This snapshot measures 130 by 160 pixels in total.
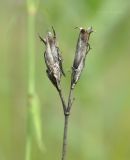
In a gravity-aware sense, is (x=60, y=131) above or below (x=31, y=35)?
below

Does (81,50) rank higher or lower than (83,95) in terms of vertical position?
higher

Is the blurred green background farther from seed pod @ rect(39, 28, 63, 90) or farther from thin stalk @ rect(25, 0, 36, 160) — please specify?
seed pod @ rect(39, 28, 63, 90)

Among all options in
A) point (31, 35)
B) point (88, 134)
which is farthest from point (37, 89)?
point (31, 35)

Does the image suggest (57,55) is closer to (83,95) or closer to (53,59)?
(53,59)

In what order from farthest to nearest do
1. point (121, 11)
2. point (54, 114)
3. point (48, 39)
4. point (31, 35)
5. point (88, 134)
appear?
point (54, 114), point (88, 134), point (121, 11), point (31, 35), point (48, 39)

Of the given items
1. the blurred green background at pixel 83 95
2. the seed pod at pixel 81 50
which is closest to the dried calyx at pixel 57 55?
the seed pod at pixel 81 50

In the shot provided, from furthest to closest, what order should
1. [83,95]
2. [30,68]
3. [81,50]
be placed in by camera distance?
[83,95]
[30,68]
[81,50]

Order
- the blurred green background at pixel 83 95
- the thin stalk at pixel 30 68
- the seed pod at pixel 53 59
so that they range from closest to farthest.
Answer: the seed pod at pixel 53 59, the thin stalk at pixel 30 68, the blurred green background at pixel 83 95

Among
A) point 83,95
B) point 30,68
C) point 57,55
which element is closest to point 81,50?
point 57,55

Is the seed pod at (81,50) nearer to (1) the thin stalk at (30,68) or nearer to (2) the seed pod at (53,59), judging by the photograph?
(2) the seed pod at (53,59)

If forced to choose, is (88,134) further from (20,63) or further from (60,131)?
(20,63)

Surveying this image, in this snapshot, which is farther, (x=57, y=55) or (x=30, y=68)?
(x=30, y=68)
